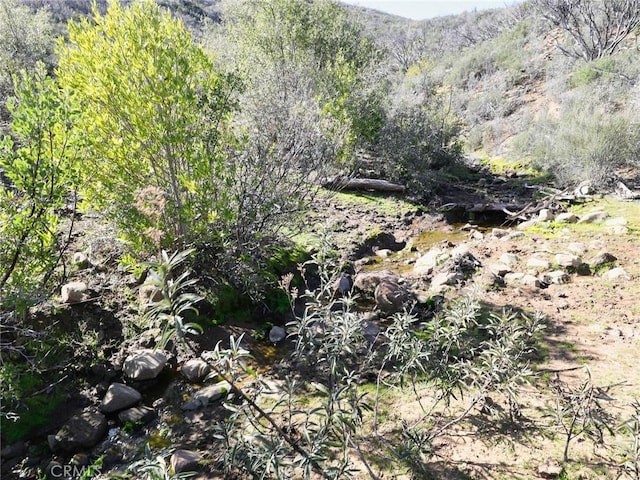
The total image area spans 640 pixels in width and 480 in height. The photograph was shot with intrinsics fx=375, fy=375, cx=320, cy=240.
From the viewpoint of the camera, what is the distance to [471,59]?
28859 millimetres

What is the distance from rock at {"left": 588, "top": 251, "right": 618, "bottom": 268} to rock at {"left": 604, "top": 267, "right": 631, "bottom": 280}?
278mm

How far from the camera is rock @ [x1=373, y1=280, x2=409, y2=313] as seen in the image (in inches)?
209

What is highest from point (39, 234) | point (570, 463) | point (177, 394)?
point (39, 234)

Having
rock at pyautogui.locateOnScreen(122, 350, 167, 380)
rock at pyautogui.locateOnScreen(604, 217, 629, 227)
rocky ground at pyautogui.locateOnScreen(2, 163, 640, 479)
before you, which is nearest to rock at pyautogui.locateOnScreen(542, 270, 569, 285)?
rocky ground at pyautogui.locateOnScreen(2, 163, 640, 479)

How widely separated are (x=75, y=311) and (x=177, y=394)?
180cm

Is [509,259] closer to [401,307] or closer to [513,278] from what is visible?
[513,278]

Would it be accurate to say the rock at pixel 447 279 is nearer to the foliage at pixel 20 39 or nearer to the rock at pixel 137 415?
the rock at pixel 137 415

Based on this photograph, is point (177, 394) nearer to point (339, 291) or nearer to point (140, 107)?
point (339, 291)

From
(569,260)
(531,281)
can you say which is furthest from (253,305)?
(569,260)

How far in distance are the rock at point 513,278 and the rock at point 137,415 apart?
17.1 ft

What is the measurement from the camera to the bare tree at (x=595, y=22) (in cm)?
1966

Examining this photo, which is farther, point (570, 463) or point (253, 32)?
point (253, 32)

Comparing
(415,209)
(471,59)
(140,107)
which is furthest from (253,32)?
(471,59)

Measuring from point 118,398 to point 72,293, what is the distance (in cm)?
162
